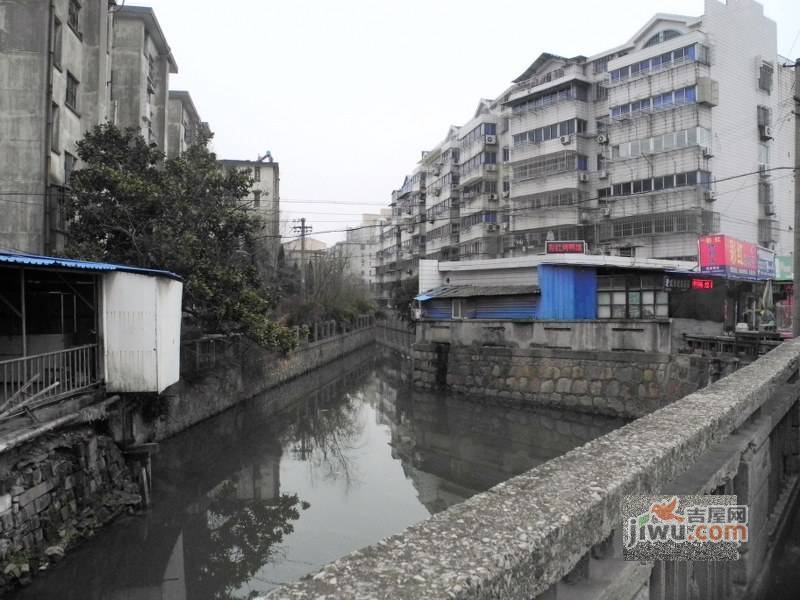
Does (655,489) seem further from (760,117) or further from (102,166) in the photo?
(760,117)

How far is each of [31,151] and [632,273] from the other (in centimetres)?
1949

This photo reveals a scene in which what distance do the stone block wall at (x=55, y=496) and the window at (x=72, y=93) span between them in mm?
12577

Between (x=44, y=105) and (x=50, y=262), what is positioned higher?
(x=44, y=105)

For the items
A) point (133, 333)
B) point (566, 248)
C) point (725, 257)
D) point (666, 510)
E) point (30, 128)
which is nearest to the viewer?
point (666, 510)

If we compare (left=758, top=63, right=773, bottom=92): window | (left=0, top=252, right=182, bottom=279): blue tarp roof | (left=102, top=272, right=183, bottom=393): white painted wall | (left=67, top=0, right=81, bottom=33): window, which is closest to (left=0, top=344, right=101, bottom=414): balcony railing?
(left=102, top=272, right=183, bottom=393): white painted wall

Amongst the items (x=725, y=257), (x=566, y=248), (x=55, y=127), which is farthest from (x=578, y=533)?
(x=566, y=248)

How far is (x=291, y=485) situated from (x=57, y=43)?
1414 cm

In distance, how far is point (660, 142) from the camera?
3050 cm

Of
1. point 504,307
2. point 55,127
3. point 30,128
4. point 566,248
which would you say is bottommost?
point 504,307

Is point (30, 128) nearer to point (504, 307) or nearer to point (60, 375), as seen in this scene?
point (60, 375)

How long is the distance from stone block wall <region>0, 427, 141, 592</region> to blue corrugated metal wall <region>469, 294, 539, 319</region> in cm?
1627

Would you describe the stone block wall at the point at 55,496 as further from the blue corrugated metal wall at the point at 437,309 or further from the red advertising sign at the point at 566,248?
the red advertising sign at the point at 566,248

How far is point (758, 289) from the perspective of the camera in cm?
2406

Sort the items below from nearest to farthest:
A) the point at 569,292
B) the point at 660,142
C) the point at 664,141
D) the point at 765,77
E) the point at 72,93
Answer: the point at 72,93 < the point at 569,292 < the point at 664,141 < the point at 660,142 < the point at 765,77
